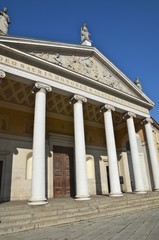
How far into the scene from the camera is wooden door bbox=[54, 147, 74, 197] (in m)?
13.8

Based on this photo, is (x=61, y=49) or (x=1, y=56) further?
(x=61, y=49)

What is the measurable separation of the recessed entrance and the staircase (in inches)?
192

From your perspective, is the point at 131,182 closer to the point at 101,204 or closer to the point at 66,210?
the point at 101,204

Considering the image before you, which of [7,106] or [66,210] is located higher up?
[7,106]

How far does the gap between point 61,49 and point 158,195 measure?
11.7m

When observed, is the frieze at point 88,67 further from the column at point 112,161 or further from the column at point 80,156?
the column at point 112,161

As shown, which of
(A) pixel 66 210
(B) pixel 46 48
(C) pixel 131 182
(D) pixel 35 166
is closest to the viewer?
(A) pixel 66 210

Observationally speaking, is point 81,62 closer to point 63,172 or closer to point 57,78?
point 57,78

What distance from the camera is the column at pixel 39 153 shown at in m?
8.18

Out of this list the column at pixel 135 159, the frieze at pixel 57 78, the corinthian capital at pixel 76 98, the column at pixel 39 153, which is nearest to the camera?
the column at pixel 39 153

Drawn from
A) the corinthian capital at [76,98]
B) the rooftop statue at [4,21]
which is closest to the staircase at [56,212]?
the corinthian capital at [76,98]

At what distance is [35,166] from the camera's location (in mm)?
8609

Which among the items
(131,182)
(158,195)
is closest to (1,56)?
(158,195)

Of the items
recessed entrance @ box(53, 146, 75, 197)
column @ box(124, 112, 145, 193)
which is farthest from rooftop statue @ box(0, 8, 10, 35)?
column @ box(124, 112, 145, 193)
